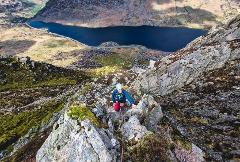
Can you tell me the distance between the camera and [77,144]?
115 feet

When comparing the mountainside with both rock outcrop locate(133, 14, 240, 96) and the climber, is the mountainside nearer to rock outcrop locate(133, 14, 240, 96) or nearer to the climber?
the climber

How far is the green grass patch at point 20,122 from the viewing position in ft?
219

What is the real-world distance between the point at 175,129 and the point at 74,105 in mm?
10566

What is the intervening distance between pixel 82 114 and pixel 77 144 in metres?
3.39

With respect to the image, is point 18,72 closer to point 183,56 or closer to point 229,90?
point 183,56

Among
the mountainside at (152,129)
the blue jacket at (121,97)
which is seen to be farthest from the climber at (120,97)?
the mountainside at (152,129)

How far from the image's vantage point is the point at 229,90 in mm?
53375

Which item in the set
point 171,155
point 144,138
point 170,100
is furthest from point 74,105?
point 170,100

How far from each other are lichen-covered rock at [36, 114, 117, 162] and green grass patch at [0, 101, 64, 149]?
26.8 meters

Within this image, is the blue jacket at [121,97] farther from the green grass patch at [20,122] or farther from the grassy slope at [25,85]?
the grassy slope at [25,85]

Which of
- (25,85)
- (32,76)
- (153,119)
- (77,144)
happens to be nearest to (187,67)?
(153,119)

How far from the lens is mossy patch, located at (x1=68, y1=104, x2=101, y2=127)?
36466 mm

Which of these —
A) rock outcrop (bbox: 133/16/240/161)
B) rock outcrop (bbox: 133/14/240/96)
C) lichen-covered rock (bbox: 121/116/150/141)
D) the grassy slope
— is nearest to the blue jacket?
lichen-covered rock (bbox: 121/116/150/141)

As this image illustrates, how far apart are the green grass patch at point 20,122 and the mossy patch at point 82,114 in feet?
89.5
